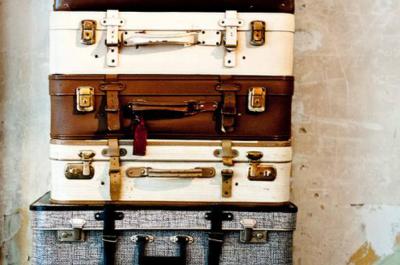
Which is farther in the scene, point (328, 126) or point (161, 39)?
point (328, 126)

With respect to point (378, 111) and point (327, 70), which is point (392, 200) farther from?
point (327, 70)

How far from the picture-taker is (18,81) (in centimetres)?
237

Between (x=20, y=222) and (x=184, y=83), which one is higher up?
(x=184, y=83)

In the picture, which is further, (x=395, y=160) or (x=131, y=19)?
(x=395, y=160)

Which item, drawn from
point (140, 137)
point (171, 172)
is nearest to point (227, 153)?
point (171, 172)

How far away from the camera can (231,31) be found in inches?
73.7

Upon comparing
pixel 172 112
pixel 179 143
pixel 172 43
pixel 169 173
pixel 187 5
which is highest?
pixel 187 5

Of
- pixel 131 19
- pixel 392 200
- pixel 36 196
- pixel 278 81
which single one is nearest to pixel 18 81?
pixel 36 196

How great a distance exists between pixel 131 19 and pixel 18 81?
30.6 inches

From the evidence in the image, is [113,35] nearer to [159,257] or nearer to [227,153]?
[227,153]

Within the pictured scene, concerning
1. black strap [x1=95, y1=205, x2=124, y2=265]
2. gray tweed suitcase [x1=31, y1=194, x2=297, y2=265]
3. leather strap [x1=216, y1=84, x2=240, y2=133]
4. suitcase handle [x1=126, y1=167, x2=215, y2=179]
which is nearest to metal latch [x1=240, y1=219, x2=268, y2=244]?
gray tweed suitcase [x1=31, y1=194, x2=297, y2=265]

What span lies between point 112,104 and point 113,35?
0.24 m

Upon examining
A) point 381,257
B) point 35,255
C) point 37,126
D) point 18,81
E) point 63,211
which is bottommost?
point 381,257

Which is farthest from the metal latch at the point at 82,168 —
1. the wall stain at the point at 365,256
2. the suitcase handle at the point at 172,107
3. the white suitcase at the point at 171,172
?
the wall stain at the point at 365,256
